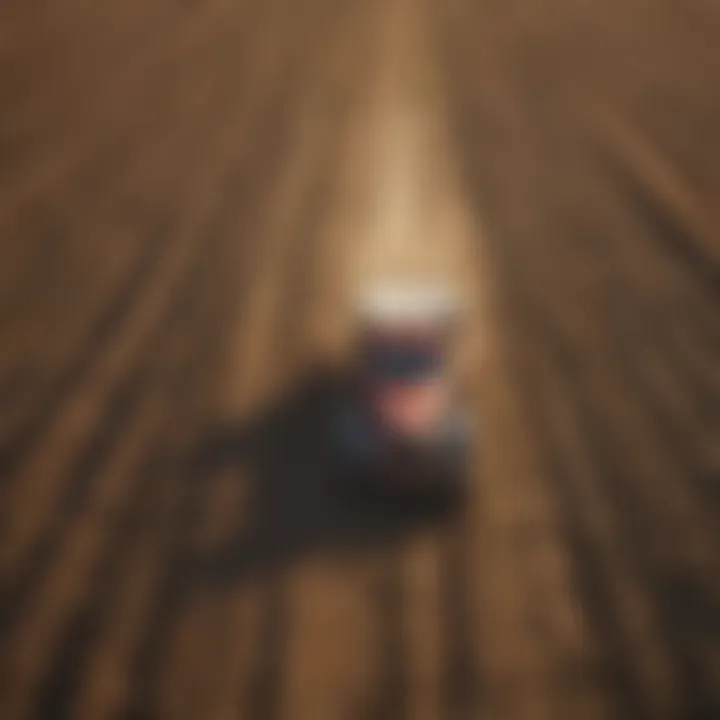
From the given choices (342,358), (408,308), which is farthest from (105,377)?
(408,308)

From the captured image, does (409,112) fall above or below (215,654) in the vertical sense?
above

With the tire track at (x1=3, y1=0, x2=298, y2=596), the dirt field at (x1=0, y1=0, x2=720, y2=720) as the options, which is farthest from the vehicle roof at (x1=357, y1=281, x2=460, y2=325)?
the tire track at (x1=3, y1=0, x2=298, y2=596)

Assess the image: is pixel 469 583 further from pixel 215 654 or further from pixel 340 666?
pixel 215 654

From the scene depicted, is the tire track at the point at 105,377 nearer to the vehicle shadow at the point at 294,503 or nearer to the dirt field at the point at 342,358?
the dirt field at the point at 342,358

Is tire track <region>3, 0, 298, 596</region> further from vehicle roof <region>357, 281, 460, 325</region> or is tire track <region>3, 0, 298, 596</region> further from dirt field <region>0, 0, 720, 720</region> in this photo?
vehicle roof <region>357, 281, 460, 325</region>

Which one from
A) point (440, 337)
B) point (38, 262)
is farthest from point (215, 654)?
point (38, 262)

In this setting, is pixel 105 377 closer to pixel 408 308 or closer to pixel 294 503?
pixel 294 503

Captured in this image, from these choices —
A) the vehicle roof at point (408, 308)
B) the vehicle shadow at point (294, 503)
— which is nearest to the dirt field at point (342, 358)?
the vehicle shadow at point (294, 503)
